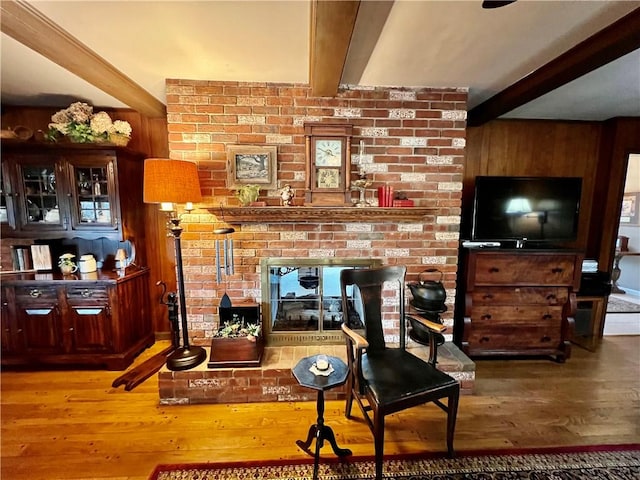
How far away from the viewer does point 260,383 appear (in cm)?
214

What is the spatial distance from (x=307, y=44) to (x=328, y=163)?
2.76 feet

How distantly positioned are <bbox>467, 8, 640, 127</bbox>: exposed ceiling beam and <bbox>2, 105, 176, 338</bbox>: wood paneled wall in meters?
3.19

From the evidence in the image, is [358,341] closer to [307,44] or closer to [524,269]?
[307,44]

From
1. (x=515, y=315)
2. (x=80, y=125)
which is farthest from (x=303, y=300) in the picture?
→ (x=80, y=125)

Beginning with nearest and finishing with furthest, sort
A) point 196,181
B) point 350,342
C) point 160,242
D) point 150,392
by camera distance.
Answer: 1. point 350,342
2. point 196,181
3. point 150,392
4. point 160,242

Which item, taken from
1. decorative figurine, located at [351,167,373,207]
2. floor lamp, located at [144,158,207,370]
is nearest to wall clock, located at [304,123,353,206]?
decorative figurine, located at [351,167,373,207]

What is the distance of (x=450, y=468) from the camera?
162cm

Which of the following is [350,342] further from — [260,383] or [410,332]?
[410,332]

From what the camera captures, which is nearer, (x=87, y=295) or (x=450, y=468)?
(x=450, y=468)

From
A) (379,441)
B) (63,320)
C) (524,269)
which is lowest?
(379,441)

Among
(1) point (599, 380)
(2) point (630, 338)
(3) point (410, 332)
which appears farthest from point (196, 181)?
(2) point (630, 338)

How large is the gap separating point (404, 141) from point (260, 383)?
87.7 inches

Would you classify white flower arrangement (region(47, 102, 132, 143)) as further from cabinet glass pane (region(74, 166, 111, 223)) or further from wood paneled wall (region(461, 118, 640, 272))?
wood paneled wall (region(461, 118, 640, 272))

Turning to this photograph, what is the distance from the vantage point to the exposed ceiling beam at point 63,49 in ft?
4.58
